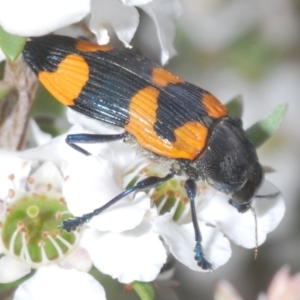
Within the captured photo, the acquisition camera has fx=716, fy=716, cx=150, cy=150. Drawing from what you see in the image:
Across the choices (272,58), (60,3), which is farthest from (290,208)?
(60,3)

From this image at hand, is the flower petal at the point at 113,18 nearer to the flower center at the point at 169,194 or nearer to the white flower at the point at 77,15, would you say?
the white flower at the point at 77,15

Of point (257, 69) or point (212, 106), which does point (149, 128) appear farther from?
point (257, 69)

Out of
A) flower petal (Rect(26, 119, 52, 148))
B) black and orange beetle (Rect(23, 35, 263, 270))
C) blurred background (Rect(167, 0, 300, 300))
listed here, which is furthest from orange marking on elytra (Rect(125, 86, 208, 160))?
blurred background (Rect(167, 0, 300, 300))

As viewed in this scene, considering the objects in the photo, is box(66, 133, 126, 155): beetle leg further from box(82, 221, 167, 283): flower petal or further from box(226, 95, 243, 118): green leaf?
box(226, 95, 243, 118): green leaf

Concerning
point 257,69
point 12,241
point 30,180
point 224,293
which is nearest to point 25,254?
point 12,241

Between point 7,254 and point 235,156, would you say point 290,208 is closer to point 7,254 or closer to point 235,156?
point 235,156

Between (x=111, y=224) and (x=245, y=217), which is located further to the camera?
(x=245, y=217)
